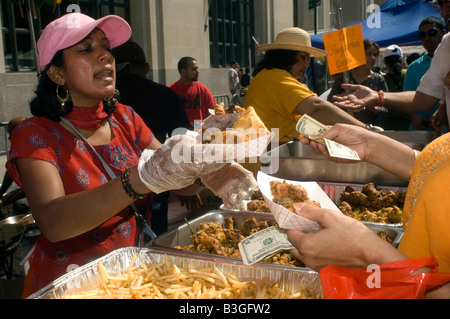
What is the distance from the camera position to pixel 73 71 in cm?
212

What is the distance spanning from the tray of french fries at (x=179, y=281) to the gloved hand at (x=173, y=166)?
419 mm

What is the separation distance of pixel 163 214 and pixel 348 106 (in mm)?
2164

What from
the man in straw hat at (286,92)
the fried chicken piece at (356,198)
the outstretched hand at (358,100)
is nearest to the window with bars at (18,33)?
the man in straw hat at (286,92)

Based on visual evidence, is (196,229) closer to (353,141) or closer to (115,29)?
(353,141)

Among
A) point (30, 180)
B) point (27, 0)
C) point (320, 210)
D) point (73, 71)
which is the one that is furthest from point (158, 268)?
point (27, 0)

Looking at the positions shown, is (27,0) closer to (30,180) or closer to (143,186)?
(30,180)

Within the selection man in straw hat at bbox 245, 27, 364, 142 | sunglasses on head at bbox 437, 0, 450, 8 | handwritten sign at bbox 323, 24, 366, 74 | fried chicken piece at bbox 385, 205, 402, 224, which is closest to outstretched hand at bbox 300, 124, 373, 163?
fried chicken piece at bbox 385, 205, 402, 224

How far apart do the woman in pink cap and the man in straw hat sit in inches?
68.7

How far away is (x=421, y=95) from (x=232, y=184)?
267 centimetres

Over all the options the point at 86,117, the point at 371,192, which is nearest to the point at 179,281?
the point at 86,117

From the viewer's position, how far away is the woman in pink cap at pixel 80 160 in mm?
1788

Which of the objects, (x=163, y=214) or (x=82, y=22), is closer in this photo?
(x=82, y=22)

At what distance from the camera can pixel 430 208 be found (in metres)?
1.23

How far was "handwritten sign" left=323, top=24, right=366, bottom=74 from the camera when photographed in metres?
4.16
